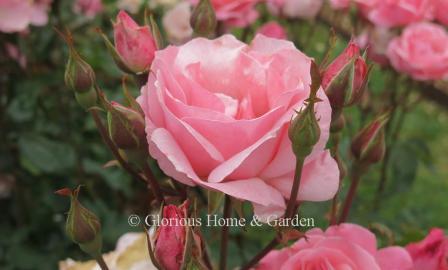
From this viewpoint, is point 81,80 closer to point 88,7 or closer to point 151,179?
point 151,179

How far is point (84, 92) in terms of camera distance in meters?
0.57

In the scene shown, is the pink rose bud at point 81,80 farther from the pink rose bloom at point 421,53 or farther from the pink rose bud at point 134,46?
the pink rose bloom at point 421,53

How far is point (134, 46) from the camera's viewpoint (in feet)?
1.82

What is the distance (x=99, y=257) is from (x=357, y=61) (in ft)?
0.92

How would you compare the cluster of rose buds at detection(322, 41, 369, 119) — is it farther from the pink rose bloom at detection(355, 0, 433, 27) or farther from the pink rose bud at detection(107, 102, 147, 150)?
the pink rose bloom at detection(355, 0, 433, 27)

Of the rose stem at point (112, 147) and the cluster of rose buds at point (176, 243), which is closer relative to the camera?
the cluster of rose buds at point (176, 243)

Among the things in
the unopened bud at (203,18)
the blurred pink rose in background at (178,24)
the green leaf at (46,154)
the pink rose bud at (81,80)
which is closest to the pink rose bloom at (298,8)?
the blurred pink rose in background at (178,24)

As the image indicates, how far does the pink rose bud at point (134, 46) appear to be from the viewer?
56cm

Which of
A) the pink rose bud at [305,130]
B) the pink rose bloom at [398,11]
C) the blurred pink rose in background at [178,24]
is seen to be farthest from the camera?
the blurred pink rose in background at [178,24]

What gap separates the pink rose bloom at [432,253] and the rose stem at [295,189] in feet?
0.49

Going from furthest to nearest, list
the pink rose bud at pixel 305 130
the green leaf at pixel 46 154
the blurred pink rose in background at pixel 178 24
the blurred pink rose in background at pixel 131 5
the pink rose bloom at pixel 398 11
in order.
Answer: the blurred pink rose in background at pixel 131 5
the blurred pink rose in background at pixel 178 24
the green leaf at pixel 46 154
the pink rose bloom at pixel 398 11
the pink rose bud at pixel 305 130

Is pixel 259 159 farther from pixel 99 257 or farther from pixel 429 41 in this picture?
pixel 429 41

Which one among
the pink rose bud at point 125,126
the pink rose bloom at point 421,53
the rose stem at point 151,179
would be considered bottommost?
the pink rose bloom at point 421,53

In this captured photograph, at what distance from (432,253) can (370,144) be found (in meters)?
0.11
